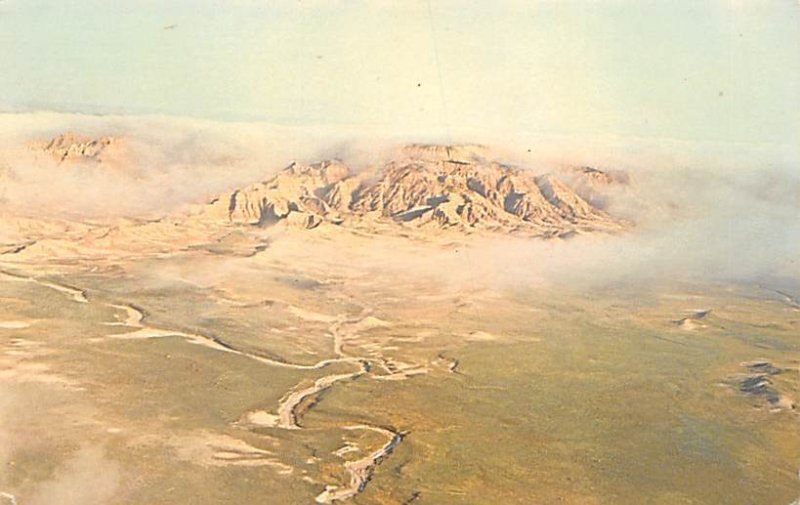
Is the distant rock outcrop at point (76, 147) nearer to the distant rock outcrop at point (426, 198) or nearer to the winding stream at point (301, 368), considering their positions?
the winding stream at point (301, 368)

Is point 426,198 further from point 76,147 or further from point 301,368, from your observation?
point 301,368

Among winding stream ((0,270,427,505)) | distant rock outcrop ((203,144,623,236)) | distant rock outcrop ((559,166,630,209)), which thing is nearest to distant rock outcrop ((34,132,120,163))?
winding stream ((0,270,427,505))

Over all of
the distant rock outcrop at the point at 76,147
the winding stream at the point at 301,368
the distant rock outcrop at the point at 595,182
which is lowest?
the winding stream at the point at 301,368

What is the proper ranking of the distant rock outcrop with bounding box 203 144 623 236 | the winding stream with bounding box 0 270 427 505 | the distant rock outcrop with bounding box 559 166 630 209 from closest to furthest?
the winding stream with bounding box 0 270 427 505 → the distant rock outcrop with bounding box 203 144 623 236 → the distant rock outcrop with bounding box 559 166 630 209

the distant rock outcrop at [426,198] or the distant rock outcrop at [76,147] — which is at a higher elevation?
the distant rock outcrop at [76,147]

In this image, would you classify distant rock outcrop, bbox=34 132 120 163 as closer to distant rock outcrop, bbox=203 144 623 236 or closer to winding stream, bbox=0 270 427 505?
winding stream, bbox=0 270 427 505

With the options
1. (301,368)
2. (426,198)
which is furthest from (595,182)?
(301,368)

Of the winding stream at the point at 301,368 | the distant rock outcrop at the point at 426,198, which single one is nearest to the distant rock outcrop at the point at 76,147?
the winding stream at the point at 301,368

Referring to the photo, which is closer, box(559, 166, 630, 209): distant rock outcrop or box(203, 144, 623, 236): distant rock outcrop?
box(203, 144, 623, 236): distant rock outcrop

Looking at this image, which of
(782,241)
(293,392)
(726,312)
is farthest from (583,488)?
(782,241)
